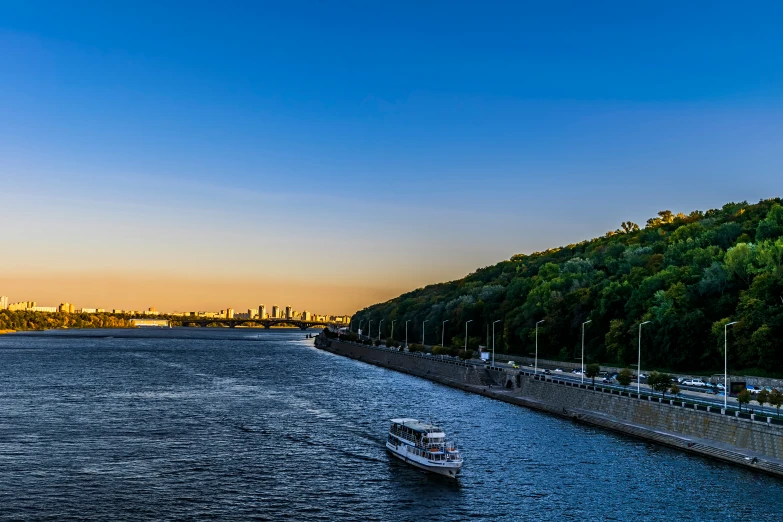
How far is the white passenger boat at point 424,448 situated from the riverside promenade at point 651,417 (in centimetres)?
1863

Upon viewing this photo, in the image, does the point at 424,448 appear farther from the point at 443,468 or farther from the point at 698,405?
the point at 698,405

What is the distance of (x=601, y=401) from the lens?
7162 centimetres

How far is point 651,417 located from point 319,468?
1160 inches

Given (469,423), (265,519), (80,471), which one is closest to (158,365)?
(469,423)

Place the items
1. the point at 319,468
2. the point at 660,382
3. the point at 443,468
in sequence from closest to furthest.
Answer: the point at 443,468 < the point at 319,468 < the point at 660,382

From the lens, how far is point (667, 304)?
10450 centimetres

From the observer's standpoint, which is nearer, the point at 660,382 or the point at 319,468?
the point at 319,468

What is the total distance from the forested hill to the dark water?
2989 cm

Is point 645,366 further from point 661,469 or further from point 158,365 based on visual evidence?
point 158,365

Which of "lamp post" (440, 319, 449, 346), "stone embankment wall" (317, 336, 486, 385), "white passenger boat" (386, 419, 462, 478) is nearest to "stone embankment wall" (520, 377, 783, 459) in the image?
"white passenger boat" (386, 419, 462, 478)

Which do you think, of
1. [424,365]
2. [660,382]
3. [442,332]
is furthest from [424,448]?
[442,332]

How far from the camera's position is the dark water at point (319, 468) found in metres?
41.3

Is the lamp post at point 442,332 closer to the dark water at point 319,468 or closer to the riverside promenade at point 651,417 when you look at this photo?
the riverside promenade at point 651,417

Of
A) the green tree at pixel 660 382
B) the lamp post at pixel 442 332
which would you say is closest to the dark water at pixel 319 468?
the green tree at pixel 660 382
